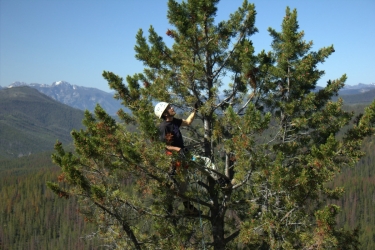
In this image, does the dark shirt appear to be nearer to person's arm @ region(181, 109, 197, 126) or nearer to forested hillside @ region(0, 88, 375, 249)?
person's arm @ region(181, 109, 197, 126)

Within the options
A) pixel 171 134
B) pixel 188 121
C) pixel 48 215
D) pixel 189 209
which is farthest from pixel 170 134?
pixel 48 215

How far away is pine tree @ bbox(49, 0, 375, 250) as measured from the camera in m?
6.39

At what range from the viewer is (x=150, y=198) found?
8.20 m

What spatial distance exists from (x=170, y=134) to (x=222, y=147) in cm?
186

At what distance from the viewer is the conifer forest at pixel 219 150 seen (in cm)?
640

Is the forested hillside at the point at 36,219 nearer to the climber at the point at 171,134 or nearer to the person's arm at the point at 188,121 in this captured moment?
the person's arm at the point at 188,121

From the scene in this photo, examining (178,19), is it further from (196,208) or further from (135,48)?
(196,208)

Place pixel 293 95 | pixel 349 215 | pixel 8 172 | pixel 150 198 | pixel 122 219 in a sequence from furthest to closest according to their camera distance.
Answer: pixel 8 172 → pixel 349 215 → pixel 293 95 → pixel 150 198 → pixel 122 219

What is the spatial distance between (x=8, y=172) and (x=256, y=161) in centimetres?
20161

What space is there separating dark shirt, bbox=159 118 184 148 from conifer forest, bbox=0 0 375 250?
1.14ft

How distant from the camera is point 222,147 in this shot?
7.86 metres

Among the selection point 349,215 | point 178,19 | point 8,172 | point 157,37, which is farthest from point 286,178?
point 8,172

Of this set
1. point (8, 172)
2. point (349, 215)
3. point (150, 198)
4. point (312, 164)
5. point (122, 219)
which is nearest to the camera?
point (312, 164)

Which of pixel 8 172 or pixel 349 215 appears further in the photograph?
pixel 8 172
